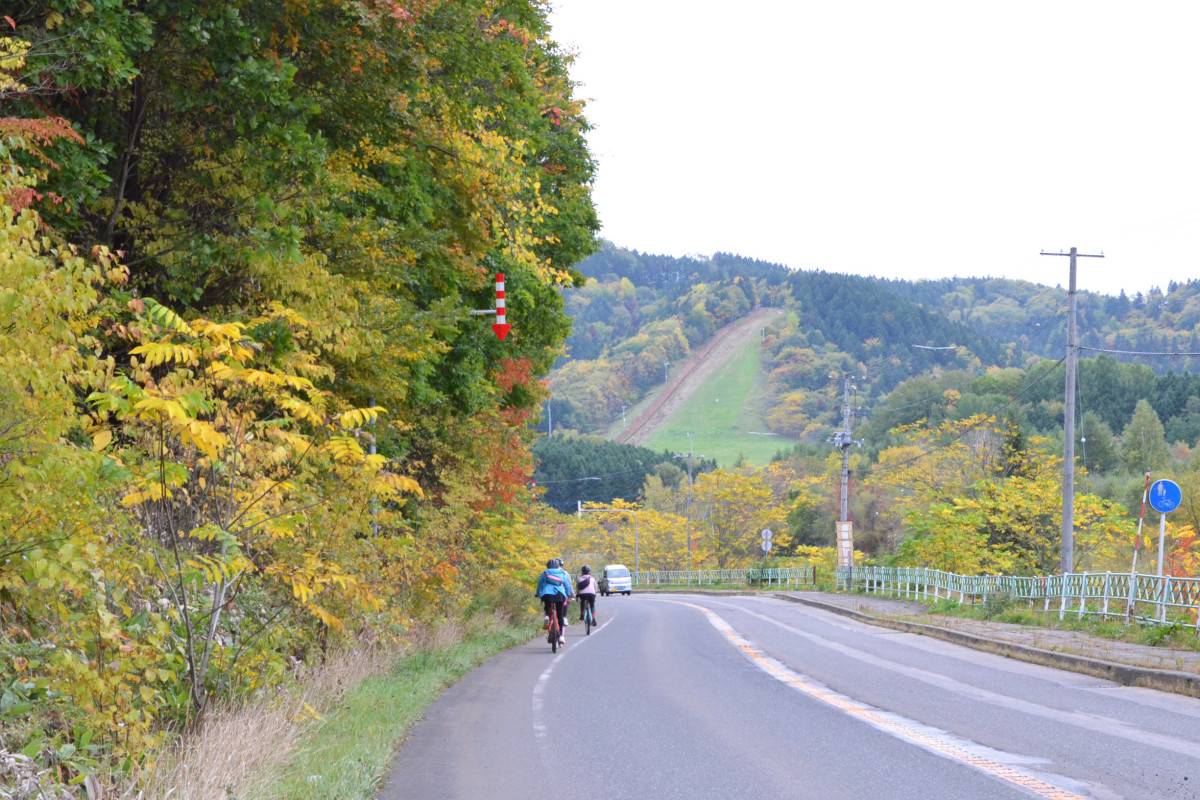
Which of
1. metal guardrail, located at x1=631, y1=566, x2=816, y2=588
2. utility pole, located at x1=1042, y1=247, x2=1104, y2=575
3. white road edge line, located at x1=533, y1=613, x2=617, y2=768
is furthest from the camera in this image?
metal guardrail, located at x1=631, y1=566, x2=816, y2=588

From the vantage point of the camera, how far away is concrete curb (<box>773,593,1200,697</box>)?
39.6 feet

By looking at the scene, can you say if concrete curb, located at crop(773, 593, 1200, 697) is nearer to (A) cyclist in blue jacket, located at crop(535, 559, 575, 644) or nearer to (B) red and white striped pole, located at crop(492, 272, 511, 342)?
(A) cyclist in blue jacket, located at crop(535, 559, 575, 644)

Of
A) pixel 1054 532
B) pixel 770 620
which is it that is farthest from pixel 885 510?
pixel 770 620

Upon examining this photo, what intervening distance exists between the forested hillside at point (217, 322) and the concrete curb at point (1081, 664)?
867 centimetres

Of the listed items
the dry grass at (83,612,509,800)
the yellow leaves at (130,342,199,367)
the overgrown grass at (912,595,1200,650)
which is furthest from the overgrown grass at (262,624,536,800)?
the overgrown grass at (912,595,1200,650)

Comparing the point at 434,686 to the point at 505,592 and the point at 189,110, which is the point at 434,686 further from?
the point at 505,592

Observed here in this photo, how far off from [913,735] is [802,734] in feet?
Result: 2.94

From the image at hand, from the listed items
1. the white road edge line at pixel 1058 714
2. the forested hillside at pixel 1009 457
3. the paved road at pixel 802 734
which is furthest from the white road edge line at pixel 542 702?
the forested hillside at pixel 1009 457

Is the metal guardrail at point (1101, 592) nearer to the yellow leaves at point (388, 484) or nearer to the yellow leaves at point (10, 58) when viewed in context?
the yellow leaves at point (388, 484)

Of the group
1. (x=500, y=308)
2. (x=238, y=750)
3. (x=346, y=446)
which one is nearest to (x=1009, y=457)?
(x=500, y=308)

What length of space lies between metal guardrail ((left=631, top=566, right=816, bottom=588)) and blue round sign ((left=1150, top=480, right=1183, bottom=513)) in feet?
137

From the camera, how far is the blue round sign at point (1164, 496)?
17375 mm

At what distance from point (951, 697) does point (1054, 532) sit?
39823mm

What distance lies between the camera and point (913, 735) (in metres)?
8.80
